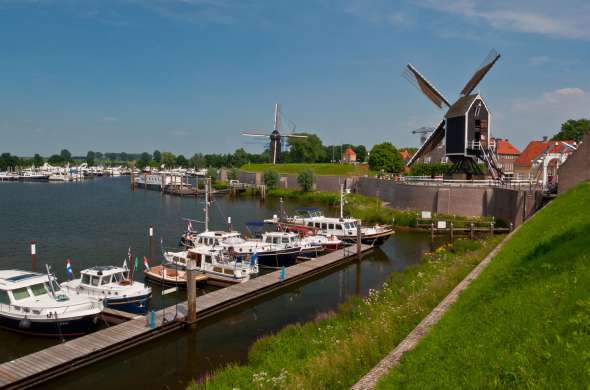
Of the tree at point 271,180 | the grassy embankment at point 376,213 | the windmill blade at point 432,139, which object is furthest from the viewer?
the tree at point 271,180

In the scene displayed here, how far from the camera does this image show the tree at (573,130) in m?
103

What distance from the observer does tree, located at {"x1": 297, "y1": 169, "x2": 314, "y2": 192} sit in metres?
91.8

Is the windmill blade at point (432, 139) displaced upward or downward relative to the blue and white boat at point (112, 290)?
upward

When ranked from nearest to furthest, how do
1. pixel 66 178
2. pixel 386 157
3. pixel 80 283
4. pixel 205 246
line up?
pixel 80 283 → pixel 205 246 → pixel 386 157 → pixel 66 178

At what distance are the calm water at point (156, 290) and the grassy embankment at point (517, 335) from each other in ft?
34.7

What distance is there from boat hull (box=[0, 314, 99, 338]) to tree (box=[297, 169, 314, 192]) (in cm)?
7218

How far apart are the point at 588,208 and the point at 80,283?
26003 millimetres

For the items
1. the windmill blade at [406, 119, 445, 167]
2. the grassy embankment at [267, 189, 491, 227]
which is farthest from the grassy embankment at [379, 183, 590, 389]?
the windmill blade at [406, 119, 445, 167]

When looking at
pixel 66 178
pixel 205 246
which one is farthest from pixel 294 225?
pixel 66 178

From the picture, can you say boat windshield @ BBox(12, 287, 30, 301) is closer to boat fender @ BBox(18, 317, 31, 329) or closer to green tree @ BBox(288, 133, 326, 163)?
boat fender @ BBox(18, 317, 31, 329)

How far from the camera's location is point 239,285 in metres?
27.3

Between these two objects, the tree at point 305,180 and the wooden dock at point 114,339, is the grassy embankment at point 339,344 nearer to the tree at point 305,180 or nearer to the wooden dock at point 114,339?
the wooden dock at point 114,339

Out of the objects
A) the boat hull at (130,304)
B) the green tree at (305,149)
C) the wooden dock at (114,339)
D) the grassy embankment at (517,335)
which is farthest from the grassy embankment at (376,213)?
the green tree at (305,149)

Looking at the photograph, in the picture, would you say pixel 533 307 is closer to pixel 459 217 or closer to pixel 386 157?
pixel 459 217
